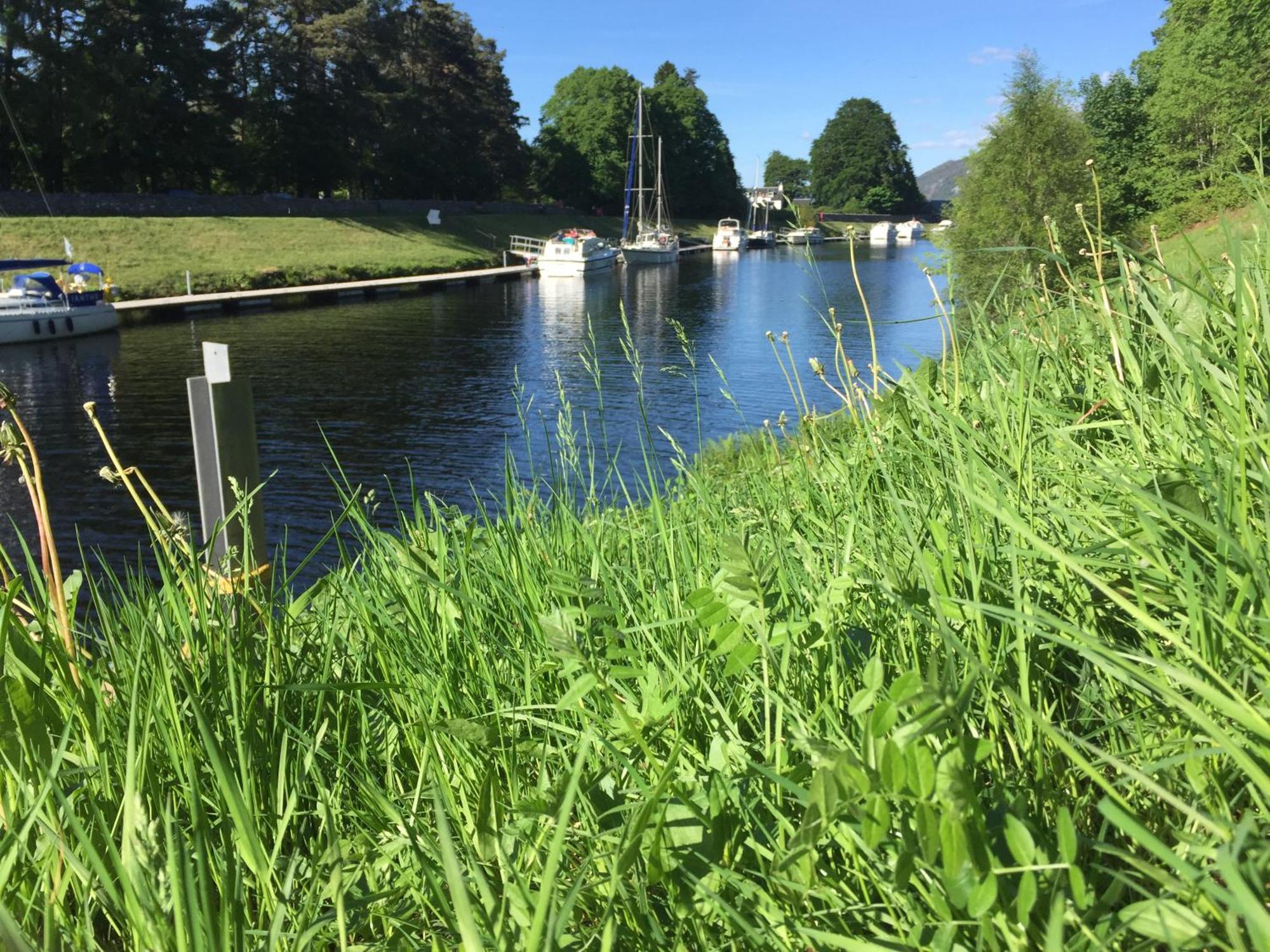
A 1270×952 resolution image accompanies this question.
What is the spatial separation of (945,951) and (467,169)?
6416 centimetres

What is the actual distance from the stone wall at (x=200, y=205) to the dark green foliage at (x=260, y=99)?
2036 mm

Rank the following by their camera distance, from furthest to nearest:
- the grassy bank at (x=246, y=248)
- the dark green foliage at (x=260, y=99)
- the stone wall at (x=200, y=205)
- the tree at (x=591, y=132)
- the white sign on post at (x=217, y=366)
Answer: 1. the tree at (x=591, y=132)
2. the dark green foliage at (x=260, y=99)
3. the stone wall at (x=200, y=205)
4. the grassy bank at (x=246, y=248)
5. the white sign on post at (x=217, y=366)

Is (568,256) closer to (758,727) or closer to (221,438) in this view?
(221,438)

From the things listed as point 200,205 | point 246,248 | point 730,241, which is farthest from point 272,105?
point 730,241

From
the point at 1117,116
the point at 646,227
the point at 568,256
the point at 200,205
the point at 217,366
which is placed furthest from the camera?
the point at 646,227

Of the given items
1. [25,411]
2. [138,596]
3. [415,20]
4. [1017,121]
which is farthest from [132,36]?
[138,596]

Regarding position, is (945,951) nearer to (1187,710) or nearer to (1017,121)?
(1187,710)

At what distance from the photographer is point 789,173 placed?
391 feet

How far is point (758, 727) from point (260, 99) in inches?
2074

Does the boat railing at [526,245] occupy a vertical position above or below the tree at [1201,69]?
below

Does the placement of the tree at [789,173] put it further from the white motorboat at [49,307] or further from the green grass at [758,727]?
the green grass at [758,727]

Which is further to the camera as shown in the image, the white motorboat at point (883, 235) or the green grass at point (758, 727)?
the white motorboat at point (883, 235)

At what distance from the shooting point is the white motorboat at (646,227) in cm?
5634

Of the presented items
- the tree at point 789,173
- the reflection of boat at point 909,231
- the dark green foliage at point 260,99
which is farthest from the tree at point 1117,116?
the tree at point 789,173
